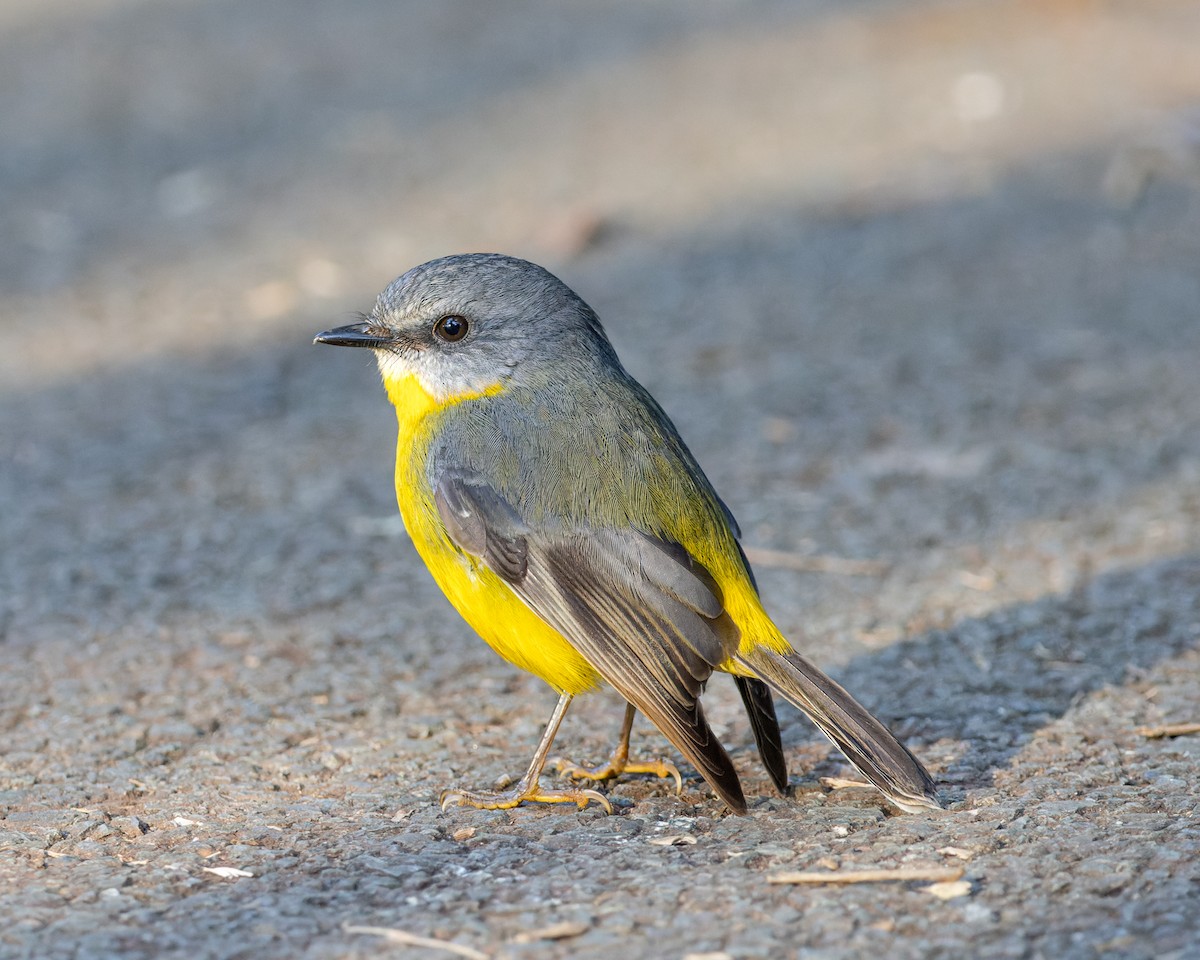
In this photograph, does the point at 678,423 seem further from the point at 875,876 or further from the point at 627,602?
the point at 875,876

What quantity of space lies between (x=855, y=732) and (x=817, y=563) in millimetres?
2054

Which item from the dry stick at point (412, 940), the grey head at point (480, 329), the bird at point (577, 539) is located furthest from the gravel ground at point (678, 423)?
the grey head at point (480, 329)

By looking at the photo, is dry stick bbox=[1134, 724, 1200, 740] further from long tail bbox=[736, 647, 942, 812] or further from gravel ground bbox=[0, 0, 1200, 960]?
long tail bbox=[736, 647, 942, 812]

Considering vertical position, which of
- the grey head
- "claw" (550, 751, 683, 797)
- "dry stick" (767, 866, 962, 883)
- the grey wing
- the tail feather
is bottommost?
"dry stick" (767, 866, 962, 883)

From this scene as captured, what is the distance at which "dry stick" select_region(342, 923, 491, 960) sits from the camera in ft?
10.7

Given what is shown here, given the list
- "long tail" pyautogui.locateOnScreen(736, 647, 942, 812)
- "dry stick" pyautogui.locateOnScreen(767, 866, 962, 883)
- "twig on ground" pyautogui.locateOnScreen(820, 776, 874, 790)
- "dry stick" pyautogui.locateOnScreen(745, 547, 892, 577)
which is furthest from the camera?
"dry stick" pyautogui.locateOnScreen(745, 547, 892, 577)

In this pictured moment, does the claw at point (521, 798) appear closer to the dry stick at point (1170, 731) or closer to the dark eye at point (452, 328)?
the dark eye at point (452, 328)

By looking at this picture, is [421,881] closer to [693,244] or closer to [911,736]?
[911,736]

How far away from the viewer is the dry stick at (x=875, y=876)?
3574 millimetres

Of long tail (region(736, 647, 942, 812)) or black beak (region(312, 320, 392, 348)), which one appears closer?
A: long tail (region(736, 647, 942, 812))

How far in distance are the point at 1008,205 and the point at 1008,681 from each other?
536cm

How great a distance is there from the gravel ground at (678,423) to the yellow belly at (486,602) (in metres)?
0.40

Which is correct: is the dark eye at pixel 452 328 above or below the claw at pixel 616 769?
above

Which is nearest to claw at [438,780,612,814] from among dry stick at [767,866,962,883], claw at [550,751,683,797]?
claw at [550,751,683,797]
